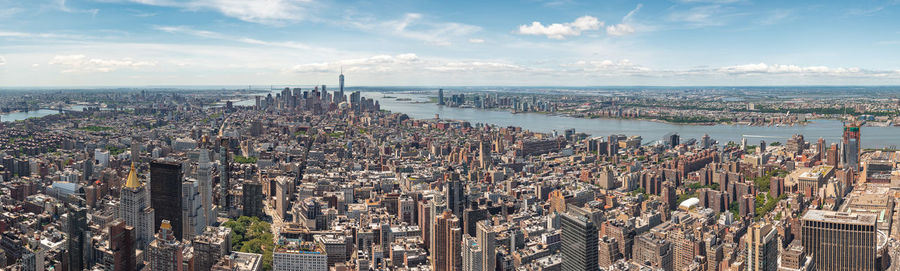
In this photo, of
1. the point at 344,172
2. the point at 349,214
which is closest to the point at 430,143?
the point at 344,172

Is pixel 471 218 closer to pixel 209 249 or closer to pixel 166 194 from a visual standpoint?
pixel 209 249

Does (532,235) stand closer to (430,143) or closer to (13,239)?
(13,239)

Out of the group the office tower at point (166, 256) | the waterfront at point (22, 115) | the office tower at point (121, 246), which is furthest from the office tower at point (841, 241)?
the waterfront at point (22, 115)

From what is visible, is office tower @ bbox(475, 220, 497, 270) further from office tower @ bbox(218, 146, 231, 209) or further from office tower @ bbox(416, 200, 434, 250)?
office tower @ bbox(218, 146, 231, 209)

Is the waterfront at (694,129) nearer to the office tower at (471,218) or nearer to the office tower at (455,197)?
the office tower at (455,197)

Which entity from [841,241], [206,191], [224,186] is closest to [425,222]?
[206,191]

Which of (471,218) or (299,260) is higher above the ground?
(471,218)

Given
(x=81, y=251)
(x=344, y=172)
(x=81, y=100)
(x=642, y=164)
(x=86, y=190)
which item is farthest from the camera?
(x=81, y=100)
